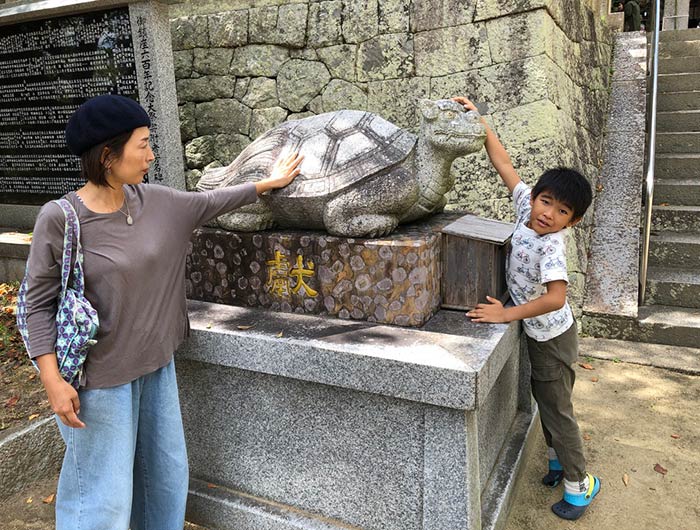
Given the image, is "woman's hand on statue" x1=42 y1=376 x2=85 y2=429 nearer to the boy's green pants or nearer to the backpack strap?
the backpack strap

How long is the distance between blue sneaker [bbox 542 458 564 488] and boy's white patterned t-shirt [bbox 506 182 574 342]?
0.78 meters

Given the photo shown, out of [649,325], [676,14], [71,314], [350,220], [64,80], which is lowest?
[649,325]

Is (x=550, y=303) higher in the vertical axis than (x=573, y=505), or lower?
higher

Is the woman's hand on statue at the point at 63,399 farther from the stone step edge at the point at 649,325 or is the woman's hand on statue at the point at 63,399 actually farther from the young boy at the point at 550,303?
the stone step edge at the point at 649,325

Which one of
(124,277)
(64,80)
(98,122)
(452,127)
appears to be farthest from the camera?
(64,80)

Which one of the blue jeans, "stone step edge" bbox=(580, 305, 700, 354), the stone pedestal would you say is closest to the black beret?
the blue jeans

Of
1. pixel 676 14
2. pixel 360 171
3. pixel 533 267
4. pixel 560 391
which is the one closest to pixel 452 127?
pixel 360 171

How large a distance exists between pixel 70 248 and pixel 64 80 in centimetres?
445

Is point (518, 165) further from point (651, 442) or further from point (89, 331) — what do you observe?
point (89, 331)

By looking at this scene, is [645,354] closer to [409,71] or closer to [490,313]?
[490,313]

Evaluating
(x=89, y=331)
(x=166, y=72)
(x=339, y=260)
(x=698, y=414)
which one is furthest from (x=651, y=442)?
(x=166, y=72)

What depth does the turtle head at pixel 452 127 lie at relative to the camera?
86.5 inches

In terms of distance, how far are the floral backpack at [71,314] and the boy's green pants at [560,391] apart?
1.83 metres

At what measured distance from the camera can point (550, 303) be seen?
6.86 ft
